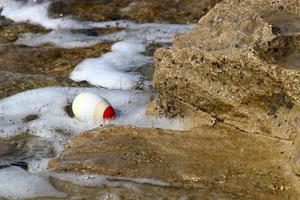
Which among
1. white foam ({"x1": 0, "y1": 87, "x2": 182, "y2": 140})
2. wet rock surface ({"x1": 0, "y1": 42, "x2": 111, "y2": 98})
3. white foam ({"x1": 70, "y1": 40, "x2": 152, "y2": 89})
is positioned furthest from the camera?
white foam ({"x1": 70, "y1": 40, "x2": 152, "y2": 89})

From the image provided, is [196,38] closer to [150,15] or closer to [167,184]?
[167,184]

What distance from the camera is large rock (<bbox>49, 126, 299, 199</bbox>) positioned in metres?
3.81

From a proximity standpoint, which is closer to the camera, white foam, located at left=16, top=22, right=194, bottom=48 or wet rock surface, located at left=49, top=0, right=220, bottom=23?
white foam, located at left=16, top=22, right=194, bottom=48

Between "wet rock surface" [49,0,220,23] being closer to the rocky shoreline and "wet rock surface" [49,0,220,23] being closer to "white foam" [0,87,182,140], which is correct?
"white foam" [0,87,182,140]

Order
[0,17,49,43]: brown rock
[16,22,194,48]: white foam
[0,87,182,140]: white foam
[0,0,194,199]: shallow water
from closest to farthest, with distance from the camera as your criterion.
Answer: [0,0,194,199]: shallow water
[0,87,182,140]: white foam
[16,22,194,48]: white foam
[0,17,49,43]: brown rock

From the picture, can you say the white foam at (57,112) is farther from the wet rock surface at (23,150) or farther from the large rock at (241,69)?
the large rock at (241,69)

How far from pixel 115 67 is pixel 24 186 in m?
2.80

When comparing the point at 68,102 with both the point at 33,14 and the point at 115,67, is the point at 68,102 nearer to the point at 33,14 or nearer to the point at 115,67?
the point at 115,67

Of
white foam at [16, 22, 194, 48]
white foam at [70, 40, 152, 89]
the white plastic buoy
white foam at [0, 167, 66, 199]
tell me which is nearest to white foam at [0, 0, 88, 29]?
white foam at [16, 22, 194, 48]

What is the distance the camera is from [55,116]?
17.0 feet

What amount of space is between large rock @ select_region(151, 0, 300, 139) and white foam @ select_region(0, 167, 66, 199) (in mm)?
1332

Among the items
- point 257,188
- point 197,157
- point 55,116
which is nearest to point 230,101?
point 197,157

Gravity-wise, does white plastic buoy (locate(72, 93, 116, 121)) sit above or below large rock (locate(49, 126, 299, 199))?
above

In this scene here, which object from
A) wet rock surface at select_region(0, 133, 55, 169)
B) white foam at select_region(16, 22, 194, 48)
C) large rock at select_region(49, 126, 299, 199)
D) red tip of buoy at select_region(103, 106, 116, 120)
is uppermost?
white foam at select_region(16, 22, 194, 48)
